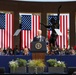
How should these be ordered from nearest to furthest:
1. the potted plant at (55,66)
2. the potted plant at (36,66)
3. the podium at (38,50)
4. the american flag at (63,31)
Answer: the potted plant at (36,66), the potted plant at (55,66), the podium at (38,50), the american flag at (63,31)

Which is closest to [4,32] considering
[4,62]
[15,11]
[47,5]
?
[15,11]

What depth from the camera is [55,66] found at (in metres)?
Answer: 10.6

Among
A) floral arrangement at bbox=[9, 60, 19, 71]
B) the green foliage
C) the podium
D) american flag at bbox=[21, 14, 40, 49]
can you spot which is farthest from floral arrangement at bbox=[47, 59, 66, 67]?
american flag at bbox=[21, 14, 40, 49]

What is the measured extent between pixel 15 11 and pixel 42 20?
79.8 inches

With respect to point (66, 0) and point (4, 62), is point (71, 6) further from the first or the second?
point (4, 62)

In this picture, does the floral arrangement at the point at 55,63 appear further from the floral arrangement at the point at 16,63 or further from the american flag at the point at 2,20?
the american flag at the point at 2,20

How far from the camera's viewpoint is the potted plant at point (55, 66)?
34.6ft

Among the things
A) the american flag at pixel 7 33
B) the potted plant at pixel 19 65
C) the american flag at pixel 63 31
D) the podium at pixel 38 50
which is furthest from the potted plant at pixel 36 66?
the american flag at pixel 63 31

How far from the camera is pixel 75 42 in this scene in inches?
926

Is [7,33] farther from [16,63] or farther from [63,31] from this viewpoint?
[16,63]

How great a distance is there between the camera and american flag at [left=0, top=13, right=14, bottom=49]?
22644 millimetres

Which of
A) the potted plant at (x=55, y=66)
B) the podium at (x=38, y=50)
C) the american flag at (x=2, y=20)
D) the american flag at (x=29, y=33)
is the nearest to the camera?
the potted plant at (x=55, y=66)

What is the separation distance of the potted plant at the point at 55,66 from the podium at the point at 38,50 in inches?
22.1

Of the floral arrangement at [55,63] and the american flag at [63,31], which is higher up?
the american flag at [63,31]
